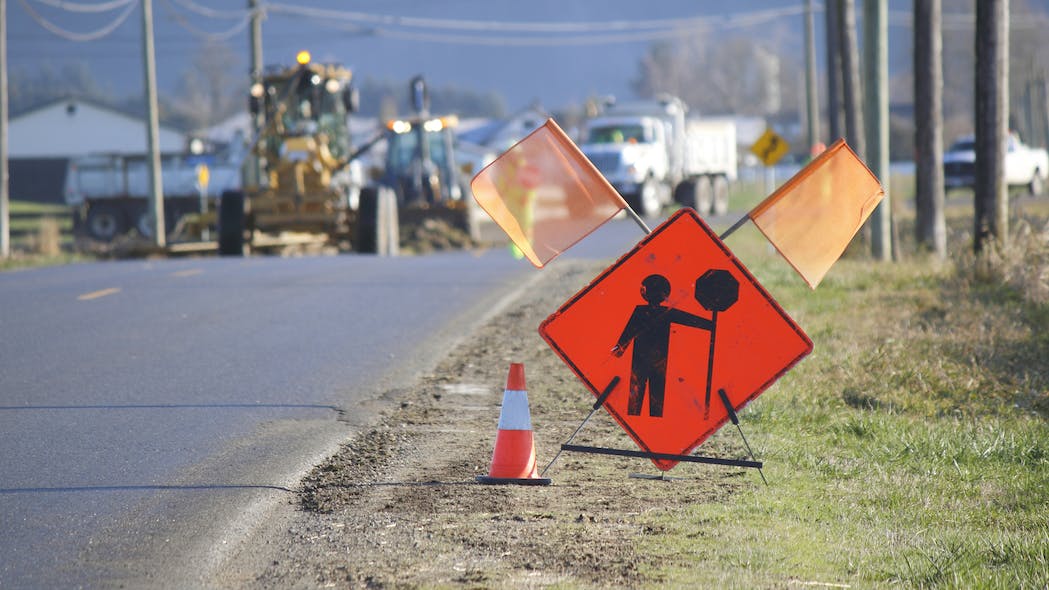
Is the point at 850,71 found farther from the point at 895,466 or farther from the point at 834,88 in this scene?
the point at 895,466

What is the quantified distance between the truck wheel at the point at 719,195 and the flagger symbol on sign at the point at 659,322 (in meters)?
42.1

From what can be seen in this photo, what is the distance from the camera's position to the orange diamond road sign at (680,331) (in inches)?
270

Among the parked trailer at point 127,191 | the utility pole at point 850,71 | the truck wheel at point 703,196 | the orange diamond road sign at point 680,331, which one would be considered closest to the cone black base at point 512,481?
the orange diamond road sign at point 680,331

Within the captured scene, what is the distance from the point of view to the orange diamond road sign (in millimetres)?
6867

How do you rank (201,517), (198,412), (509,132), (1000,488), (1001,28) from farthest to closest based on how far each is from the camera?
(509,132), (1001,28), (198,412), (1000,488), (201,517)

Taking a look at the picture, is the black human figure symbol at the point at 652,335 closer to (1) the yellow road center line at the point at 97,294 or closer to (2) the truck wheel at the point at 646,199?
(1) the yellow road center line at the point at 97,294

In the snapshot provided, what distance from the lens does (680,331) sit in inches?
271

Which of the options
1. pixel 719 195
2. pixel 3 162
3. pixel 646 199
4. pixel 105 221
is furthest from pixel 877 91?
pixel 105 221

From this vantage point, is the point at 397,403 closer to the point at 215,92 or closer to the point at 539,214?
the point at 539,214

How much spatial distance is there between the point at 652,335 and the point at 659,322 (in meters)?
0.07

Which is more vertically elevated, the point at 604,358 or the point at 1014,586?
the point at 604,358

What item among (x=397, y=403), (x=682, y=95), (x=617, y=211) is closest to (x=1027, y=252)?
(x=397, y=403)

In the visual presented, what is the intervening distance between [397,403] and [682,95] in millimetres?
190586

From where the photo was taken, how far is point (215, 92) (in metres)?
166
